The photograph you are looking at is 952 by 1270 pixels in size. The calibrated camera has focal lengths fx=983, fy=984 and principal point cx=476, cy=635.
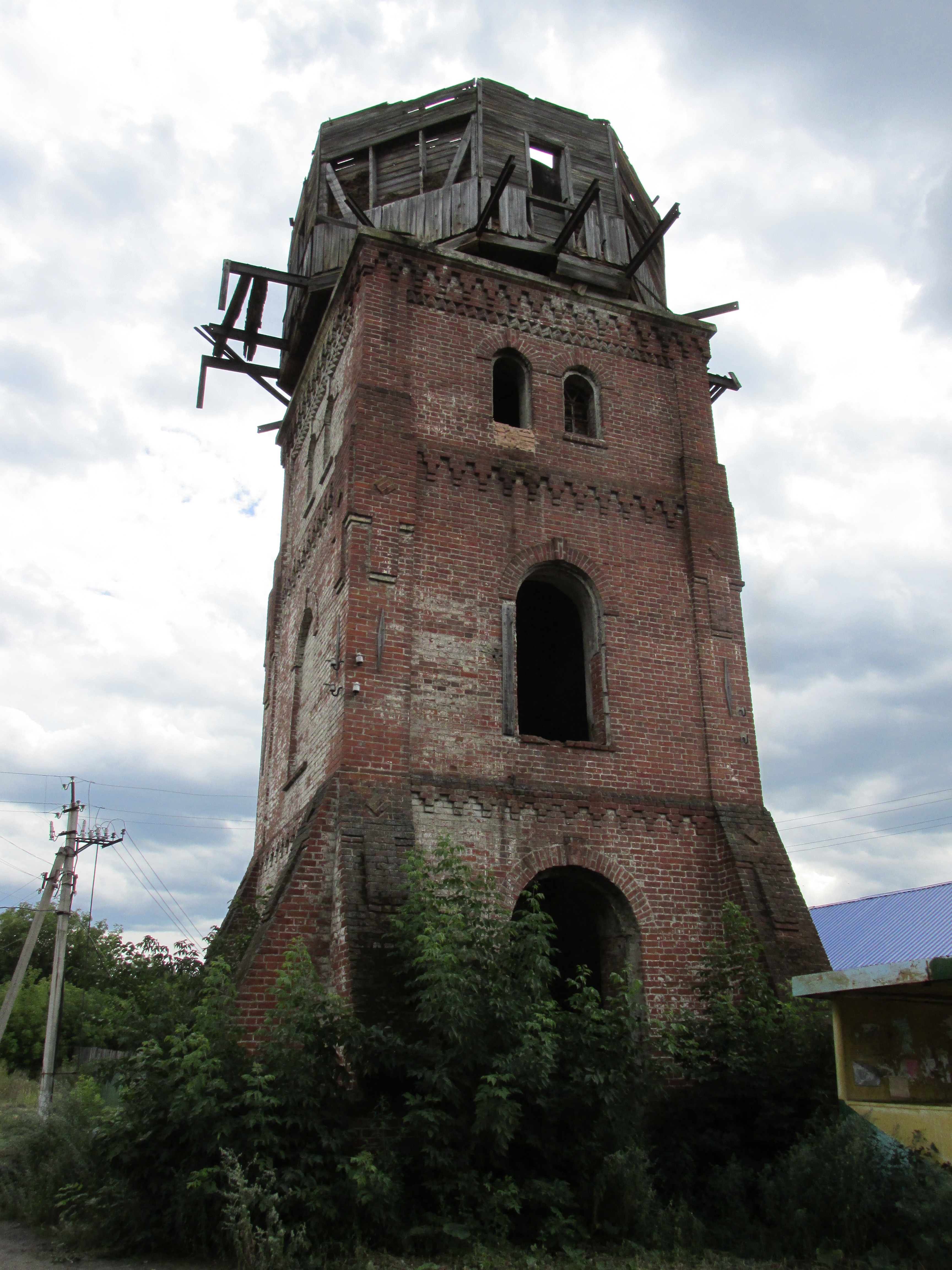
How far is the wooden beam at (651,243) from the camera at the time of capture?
44.7ft

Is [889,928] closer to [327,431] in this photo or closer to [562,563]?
[562,563]

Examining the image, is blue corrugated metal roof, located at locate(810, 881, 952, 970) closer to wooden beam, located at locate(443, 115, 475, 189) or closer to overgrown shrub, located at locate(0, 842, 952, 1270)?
overgrown shrub, located at locate(0, 842, 952, 1270)

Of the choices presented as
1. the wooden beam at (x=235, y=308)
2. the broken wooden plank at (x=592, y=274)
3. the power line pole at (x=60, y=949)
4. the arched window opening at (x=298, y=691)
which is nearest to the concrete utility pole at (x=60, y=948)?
the power line pole at (x=60, y=949)

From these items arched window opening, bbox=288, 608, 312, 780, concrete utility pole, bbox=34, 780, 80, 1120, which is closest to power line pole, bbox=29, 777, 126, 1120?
concrete utility pole, bbox=34, 780, 80, 1120

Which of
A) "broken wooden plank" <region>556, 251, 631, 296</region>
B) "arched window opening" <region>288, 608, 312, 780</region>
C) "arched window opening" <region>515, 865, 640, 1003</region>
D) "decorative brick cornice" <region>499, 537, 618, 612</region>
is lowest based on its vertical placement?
"arched window opening" <region>515, 865, 640, 1003</region>

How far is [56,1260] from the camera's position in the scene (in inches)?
279

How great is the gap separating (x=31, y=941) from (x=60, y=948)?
0.85 m

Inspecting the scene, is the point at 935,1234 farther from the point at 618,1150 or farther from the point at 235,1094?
the point at 235,1094

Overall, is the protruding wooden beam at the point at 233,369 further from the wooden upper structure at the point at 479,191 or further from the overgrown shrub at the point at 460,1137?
the overgrown shrub at the point at 460,1137

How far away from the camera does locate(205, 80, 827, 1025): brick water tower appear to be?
33.2 ft

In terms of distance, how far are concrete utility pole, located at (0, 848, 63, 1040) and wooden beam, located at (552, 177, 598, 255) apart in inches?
767

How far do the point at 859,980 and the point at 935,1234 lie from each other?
5.24 ft

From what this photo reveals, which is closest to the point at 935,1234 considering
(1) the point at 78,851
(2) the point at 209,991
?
(2) the point at 209,991

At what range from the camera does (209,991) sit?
8.62m
